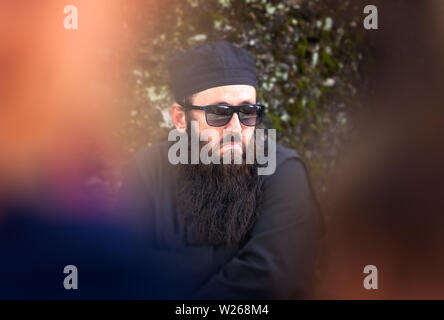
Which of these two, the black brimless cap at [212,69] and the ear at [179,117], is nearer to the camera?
the black brimless cap at [212,69]

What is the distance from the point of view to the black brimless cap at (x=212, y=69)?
2.17 metres

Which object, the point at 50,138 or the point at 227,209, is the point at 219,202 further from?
the point at 50,138

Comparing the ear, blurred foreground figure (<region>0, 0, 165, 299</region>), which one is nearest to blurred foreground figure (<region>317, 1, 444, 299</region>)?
the ear

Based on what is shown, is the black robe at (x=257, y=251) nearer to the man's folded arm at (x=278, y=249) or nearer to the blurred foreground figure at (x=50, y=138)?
the man's folded arm at (x=278, y=249)

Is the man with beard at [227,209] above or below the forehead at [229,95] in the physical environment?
below

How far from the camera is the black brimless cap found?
7.12ft

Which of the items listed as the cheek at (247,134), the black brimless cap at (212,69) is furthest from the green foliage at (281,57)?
the cheek at (247,134)

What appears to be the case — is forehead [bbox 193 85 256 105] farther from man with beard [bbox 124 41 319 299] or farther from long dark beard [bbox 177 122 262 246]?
long dark beard [bbox 177 122 262 246]

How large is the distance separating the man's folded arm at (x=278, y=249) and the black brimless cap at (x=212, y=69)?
0.57 meters

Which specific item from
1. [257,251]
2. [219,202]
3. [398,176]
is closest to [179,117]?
[219,202]

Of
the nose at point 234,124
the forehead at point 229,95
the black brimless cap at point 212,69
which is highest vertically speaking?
the black brimless cap at point 212,69

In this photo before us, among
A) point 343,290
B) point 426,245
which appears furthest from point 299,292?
point 426,245

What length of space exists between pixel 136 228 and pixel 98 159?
78 centimetres

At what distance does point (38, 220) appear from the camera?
107 inches
